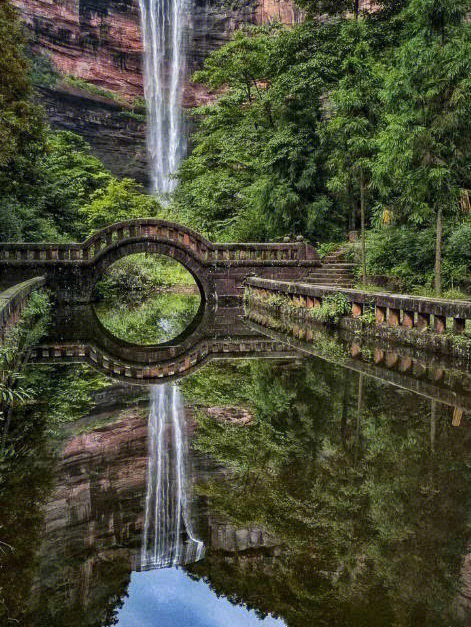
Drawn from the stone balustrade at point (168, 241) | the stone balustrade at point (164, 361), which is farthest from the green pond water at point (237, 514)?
the stone balustrade at point (168, 241)

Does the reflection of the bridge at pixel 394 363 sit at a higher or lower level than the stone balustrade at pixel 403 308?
lower

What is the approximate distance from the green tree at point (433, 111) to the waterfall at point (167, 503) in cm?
1016

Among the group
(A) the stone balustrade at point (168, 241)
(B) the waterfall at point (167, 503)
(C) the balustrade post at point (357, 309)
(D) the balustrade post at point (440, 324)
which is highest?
(A) the stone balustrade at point (168, 241)

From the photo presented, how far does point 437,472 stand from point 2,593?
286 cm

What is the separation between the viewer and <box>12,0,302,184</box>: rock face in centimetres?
4744

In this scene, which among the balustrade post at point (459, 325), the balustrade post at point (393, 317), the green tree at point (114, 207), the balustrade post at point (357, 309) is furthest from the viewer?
the green tree at point (114, 207)

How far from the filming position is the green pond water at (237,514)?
2502 millimetres

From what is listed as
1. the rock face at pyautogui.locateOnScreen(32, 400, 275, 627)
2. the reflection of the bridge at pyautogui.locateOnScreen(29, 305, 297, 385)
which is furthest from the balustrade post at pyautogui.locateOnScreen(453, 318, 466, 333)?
the rock face at pyautogui.locateOnScreen(32, 400, 275, 627)

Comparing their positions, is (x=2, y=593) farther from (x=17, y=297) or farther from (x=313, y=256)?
(x=313, y=256)

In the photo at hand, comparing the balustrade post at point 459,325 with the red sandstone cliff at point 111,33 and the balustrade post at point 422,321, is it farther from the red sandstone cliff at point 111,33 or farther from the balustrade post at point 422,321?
the red sandstone cliff at point 111,33

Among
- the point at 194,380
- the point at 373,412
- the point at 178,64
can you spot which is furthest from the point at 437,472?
the point at 178,64

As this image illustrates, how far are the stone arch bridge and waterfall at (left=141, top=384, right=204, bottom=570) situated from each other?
16.5 m

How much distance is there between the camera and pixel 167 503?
353 centimetres

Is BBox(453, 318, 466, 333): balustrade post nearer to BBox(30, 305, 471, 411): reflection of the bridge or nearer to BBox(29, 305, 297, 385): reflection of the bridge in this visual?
BBox(30, 305, 471, 411): reflection of the bridge
